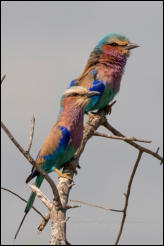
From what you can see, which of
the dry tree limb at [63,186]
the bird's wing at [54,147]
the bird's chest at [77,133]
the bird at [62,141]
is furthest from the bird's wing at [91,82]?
the bird's wing at [54,147]

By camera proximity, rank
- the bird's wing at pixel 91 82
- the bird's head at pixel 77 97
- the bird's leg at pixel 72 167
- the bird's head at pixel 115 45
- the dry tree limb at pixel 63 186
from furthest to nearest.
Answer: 1. the bird's head at pixel 115 45
2. the bird's wing at pixel 91 82
3. the bird's head at pixel 77 97
4. the bird's leg at pixel 72 167
5. the dry tree limb at pixel 63 186

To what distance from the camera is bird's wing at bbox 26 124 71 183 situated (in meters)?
6.62

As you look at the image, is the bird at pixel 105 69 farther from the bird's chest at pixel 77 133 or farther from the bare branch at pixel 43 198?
the bare branch at pixel 43 198

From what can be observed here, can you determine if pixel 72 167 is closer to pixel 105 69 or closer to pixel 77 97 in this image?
pixel 77 97

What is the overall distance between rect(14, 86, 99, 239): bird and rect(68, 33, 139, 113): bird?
4.58ft

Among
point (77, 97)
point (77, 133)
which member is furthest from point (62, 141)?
point (77, 97)

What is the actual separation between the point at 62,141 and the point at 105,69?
2471mm

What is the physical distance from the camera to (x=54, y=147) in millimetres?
6664

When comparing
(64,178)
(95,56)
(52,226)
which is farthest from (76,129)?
(95,56)

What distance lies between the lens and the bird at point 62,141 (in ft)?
21.7

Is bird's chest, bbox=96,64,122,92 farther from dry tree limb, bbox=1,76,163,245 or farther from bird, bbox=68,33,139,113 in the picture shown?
dry tree limb, bbox=1,76,163,245

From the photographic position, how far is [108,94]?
8594 mm

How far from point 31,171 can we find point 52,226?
1.30m

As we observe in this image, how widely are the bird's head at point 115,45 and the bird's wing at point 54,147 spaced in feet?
8.87
